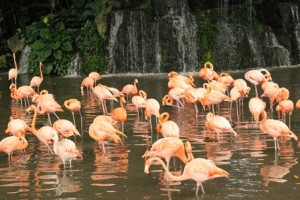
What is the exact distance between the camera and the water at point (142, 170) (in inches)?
253

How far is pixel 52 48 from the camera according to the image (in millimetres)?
18516

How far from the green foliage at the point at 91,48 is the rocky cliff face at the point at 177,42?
0.80 ft

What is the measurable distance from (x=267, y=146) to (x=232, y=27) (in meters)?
11.4

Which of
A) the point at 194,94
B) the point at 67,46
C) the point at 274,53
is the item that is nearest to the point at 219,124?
the point at 194,94

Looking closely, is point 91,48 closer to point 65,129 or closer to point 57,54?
point 57,54

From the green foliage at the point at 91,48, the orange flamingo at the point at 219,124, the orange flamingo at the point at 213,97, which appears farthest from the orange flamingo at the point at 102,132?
the green foliage at the point at 91,48

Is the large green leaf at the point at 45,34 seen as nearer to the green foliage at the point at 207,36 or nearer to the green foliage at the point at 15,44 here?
the green foliage at the point at 15,44

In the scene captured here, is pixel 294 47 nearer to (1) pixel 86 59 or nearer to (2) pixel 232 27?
(2) pixel 232 27

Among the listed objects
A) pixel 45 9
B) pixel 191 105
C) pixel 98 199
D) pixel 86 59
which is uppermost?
pixel 45 9

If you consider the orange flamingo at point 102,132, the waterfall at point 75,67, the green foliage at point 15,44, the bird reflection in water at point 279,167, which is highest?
the green foliage at point 15,44

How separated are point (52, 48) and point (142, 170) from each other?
11658 mm

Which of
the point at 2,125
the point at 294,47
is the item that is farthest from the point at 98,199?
the point at 294,47

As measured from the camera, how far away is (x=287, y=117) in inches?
405

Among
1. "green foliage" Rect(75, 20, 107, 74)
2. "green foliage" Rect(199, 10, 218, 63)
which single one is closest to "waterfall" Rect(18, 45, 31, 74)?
"green foliage" Rect(75, 20, 107, 74)
